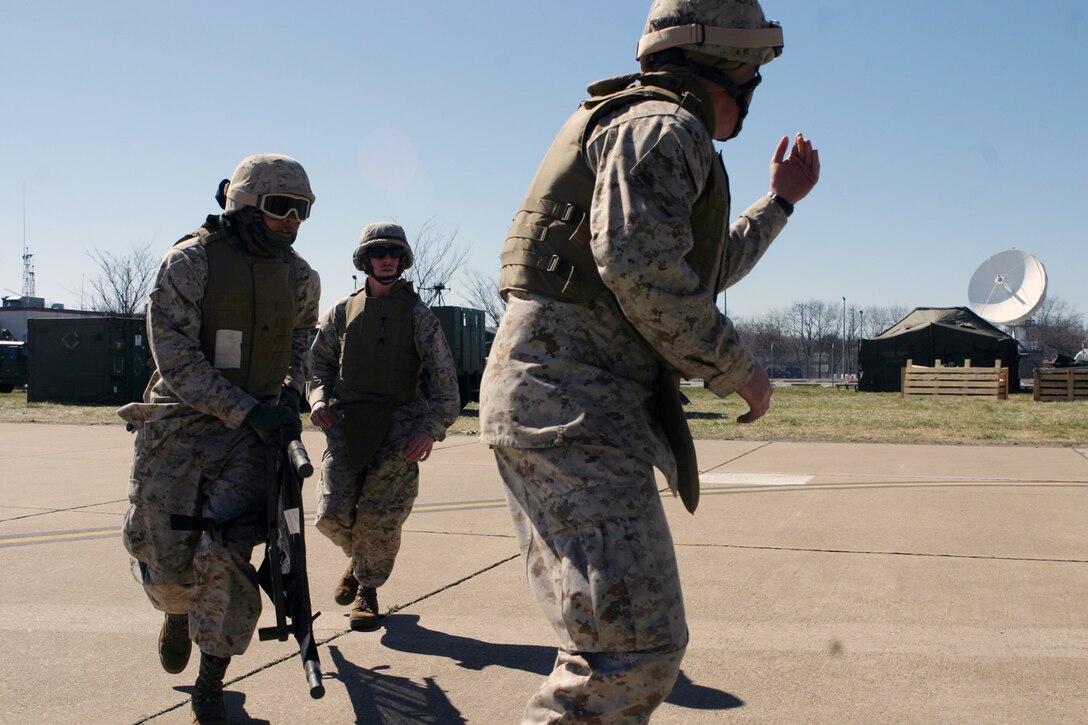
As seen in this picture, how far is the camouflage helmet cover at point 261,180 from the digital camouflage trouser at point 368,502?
157 cm

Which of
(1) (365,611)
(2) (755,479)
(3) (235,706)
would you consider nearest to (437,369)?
(1) (365,611)

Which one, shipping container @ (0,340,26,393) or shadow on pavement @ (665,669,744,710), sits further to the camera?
shipping container @ (0,340,26,393)

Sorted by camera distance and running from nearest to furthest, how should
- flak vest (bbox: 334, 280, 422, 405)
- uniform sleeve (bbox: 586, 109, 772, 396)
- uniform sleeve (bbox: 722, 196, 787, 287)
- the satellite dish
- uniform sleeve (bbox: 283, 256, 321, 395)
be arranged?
uniform sleeve (bbox: 586, 109, 772, 396) < uniform sleeve (bbox: 722, 196, 787, 287) < uniform sleeve (bbox: 283, 256, 321, 395) < flak vest (bbox: 334, 280, 422, 405) < the satellite dish

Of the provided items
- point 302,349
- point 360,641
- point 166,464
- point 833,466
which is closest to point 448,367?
point 302,349

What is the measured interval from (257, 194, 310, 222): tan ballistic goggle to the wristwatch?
5.92 ft

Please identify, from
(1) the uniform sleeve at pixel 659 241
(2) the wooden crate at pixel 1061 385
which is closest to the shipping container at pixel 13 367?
(2) the wooden crate at pixel 1061 385

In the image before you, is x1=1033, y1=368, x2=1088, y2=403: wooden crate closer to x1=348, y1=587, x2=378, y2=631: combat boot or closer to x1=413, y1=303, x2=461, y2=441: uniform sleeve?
x1=413, y1=303, x2=461, y2=441: uniform sleeve

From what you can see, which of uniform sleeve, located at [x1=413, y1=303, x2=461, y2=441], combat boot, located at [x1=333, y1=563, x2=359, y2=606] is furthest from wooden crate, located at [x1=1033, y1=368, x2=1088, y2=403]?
combat boot, located at [x1=333, y1=563, x2=359, y2=606]

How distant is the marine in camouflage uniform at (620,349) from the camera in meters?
2.19

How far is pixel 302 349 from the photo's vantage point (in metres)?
4.43

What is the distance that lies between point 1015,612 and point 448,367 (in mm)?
2873

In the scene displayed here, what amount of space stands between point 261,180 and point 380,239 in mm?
1359

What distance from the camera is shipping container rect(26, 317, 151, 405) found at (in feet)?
81.4

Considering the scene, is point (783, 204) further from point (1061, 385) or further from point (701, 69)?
point (1061, 385)
